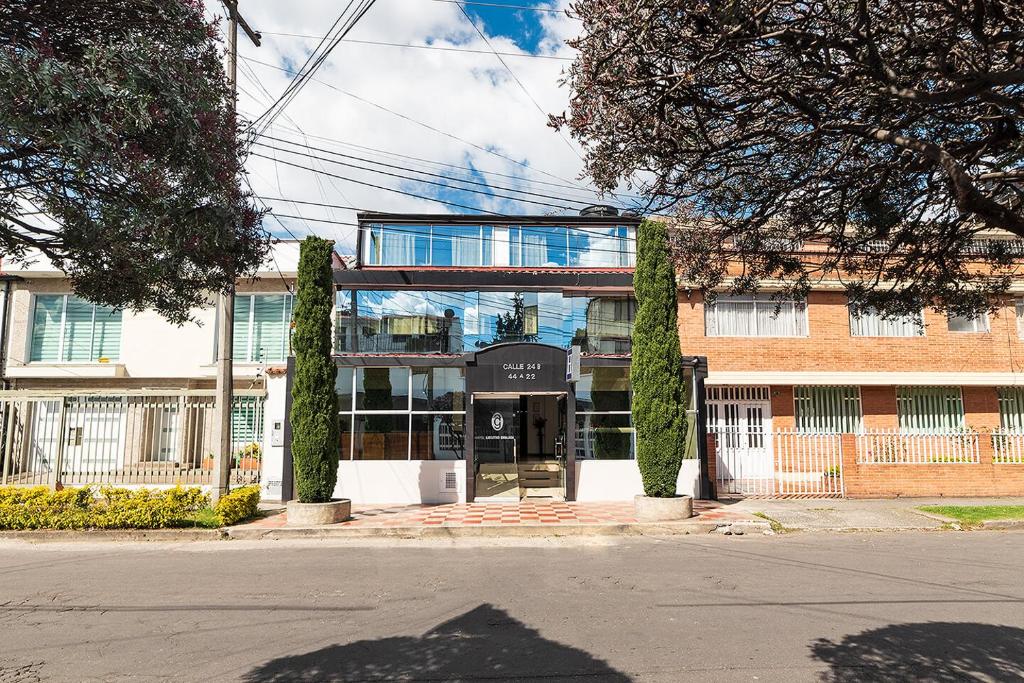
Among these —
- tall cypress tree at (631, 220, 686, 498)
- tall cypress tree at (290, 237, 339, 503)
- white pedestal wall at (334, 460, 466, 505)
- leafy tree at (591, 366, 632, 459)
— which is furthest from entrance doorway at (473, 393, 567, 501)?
tall cypress tree at (290, 237, 339, 503)

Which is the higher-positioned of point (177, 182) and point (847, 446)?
point (177, 182)

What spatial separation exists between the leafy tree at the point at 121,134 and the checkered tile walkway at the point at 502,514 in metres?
7.87

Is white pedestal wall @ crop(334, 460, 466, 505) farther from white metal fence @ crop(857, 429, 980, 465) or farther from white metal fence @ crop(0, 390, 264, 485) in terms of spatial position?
white metal fence @ crop(857, 429, 980, 465)

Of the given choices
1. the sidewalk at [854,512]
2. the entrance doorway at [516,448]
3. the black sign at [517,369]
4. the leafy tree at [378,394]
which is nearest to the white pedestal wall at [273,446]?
the leafy tree at [378,394]

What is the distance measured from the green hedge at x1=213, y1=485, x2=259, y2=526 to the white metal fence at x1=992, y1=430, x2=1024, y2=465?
16.8 metres

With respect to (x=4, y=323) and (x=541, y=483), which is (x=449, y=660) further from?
(x=4, y=323)

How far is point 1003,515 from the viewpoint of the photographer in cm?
1293

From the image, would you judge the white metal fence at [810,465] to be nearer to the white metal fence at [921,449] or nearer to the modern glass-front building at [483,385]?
the white metal fence at [921,449]

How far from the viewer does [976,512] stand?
43.6ft

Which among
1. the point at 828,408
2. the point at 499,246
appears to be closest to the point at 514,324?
the point at 499,246

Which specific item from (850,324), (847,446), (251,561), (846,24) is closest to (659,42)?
(846,24)

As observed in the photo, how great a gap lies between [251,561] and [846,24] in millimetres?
9550

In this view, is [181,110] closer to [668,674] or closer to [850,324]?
[668,674]

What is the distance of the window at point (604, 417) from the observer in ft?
51.4
